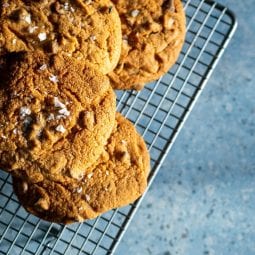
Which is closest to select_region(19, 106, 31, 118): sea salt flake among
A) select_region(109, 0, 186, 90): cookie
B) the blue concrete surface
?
select_region(109, 0, 186, 90): cookie

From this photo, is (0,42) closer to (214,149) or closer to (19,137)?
(19,137)

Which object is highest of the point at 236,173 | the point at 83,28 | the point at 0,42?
the point at 83,28

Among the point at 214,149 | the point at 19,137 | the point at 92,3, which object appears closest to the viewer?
the point at 19,137

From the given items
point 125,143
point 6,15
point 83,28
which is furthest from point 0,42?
point 125,143

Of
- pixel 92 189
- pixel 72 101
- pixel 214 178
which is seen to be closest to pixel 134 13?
pixel 72 101

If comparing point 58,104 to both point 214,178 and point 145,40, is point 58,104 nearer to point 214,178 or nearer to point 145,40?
point 145,40

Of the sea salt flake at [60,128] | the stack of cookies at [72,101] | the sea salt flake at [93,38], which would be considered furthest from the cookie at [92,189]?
the sea salt flake at [93,38]
